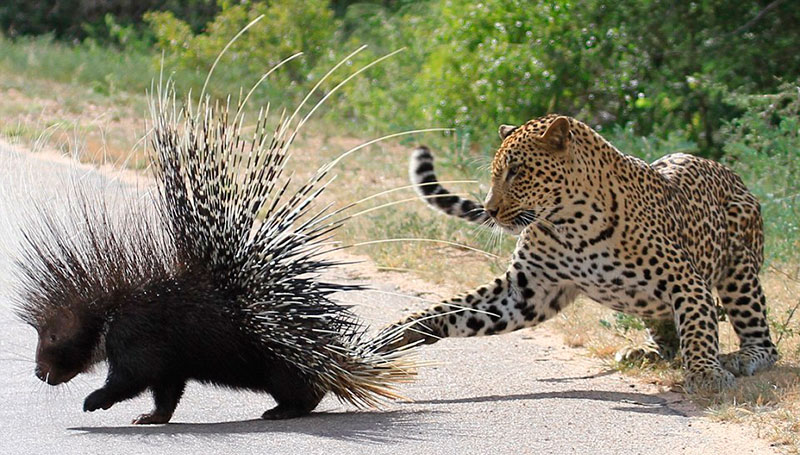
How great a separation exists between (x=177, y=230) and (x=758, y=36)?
10.4 m

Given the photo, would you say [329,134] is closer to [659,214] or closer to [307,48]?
[307,48]

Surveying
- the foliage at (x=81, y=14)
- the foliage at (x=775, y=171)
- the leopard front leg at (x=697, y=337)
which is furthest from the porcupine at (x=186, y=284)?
the foliage at (x=81, y=14)

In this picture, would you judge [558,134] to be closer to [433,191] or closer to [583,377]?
[433,191]

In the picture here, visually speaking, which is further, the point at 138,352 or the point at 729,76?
the point at 729,76

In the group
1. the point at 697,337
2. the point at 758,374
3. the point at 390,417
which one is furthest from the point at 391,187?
the point at 390,417

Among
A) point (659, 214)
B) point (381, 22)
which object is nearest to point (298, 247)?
point (659, 214)

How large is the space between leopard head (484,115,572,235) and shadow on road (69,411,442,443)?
3.49ft

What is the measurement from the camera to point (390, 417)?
18.1ft

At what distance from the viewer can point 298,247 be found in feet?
18.0

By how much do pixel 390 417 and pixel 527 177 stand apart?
1.34 m

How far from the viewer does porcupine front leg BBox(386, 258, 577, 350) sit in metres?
6.27

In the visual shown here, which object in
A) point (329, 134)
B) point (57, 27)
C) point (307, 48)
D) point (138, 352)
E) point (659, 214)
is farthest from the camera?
point (57, 27)

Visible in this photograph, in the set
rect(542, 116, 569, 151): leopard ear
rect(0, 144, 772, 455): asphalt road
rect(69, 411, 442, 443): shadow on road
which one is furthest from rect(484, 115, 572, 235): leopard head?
rect(69, 411, 442, 443): shadow on road

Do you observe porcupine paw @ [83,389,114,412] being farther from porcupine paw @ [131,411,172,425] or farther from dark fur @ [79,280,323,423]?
porcupine paw @ [131,411,172,425]
